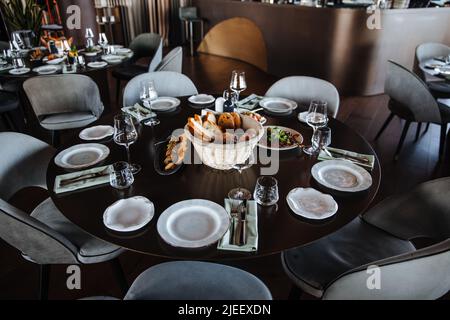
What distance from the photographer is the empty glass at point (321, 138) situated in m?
1.21

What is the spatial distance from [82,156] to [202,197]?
0.55 metres

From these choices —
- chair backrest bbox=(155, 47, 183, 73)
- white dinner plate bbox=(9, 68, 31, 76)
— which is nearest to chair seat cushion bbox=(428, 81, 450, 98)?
chair backrest bbox=(155, 47, 183, 73)

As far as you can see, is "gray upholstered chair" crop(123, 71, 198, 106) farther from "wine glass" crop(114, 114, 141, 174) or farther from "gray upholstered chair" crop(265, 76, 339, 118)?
"wine glass" crop(114, 114, 141, 174)

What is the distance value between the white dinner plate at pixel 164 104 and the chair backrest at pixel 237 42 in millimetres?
3378

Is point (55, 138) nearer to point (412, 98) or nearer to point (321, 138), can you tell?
point (321, 138)

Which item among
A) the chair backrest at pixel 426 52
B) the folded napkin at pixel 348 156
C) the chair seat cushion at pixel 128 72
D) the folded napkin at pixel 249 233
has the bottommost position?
the chair seat cushion at pixel 128 72

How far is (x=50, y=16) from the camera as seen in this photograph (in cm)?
445

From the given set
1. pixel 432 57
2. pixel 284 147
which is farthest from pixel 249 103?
pixel 432 57

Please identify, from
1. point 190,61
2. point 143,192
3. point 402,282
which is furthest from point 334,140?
point 190,61

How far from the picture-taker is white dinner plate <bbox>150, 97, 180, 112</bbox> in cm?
165

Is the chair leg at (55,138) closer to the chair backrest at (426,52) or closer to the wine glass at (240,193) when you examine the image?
the wine glass at (240,193)

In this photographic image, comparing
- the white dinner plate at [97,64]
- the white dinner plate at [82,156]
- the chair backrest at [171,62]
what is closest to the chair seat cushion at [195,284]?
the white dinner plate at [82,156]

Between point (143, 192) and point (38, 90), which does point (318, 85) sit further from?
point (38, 90)
